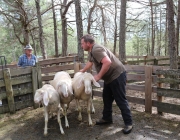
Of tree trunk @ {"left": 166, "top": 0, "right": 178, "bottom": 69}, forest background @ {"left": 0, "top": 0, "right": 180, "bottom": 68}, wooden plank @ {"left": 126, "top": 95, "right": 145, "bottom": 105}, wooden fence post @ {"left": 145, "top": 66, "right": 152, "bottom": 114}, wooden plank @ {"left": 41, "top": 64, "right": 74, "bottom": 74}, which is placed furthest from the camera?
forest background @ {"left": 0, "top": 0, "right": 180, "bottom": 68}

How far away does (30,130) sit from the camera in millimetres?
3957

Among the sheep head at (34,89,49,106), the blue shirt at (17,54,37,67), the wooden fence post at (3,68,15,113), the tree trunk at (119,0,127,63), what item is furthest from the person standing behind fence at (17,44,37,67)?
the tree trunk at (119,0,127,63)

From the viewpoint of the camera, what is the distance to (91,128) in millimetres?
3859

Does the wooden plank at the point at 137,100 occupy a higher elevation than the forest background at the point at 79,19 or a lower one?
lower

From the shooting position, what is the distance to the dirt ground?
3486 millimetres

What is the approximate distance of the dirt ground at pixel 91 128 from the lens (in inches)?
137

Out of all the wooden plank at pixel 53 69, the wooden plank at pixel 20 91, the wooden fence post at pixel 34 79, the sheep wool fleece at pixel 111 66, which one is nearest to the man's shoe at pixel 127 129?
the sheep wool fleece at pixel 111 66

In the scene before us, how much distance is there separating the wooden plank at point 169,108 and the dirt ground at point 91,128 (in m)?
0.22

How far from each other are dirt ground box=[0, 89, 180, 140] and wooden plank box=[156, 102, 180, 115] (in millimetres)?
216

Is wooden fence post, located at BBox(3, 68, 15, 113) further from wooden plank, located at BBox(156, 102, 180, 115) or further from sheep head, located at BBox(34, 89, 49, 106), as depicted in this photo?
wooden plank, located at BBox(156, 102, 180, 115)

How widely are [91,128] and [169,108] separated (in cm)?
182

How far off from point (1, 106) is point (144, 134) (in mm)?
3567

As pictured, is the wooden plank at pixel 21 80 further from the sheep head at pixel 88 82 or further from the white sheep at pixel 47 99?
the sheep head at pixel 88 82

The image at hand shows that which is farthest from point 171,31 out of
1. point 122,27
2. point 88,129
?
point 88,129
